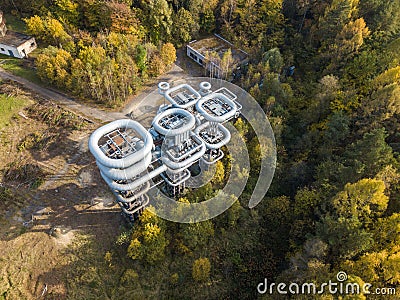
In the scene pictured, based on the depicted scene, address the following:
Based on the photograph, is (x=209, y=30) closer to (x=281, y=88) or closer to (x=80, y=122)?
(x=281, y=88)

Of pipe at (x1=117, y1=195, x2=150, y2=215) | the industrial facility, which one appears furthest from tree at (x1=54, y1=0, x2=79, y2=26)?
pipe at (x1=117, y1=195, x2=150, y2=215)

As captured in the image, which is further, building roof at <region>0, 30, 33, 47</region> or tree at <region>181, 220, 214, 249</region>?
building roof at <region>0, 30, 33, 47</region>

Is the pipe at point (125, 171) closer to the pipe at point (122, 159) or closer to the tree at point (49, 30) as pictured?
the pipe at point (122, 159)

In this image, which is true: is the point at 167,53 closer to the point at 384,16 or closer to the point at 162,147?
the point at 162,147

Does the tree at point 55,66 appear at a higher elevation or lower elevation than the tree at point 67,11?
lower

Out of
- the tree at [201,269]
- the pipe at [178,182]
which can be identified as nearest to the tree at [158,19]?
the pipe at [178,182]

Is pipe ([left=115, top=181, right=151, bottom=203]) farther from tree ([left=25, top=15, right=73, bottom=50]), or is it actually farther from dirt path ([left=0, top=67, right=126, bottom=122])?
tree ([left=25, top=15, right=73, bottom=50])
